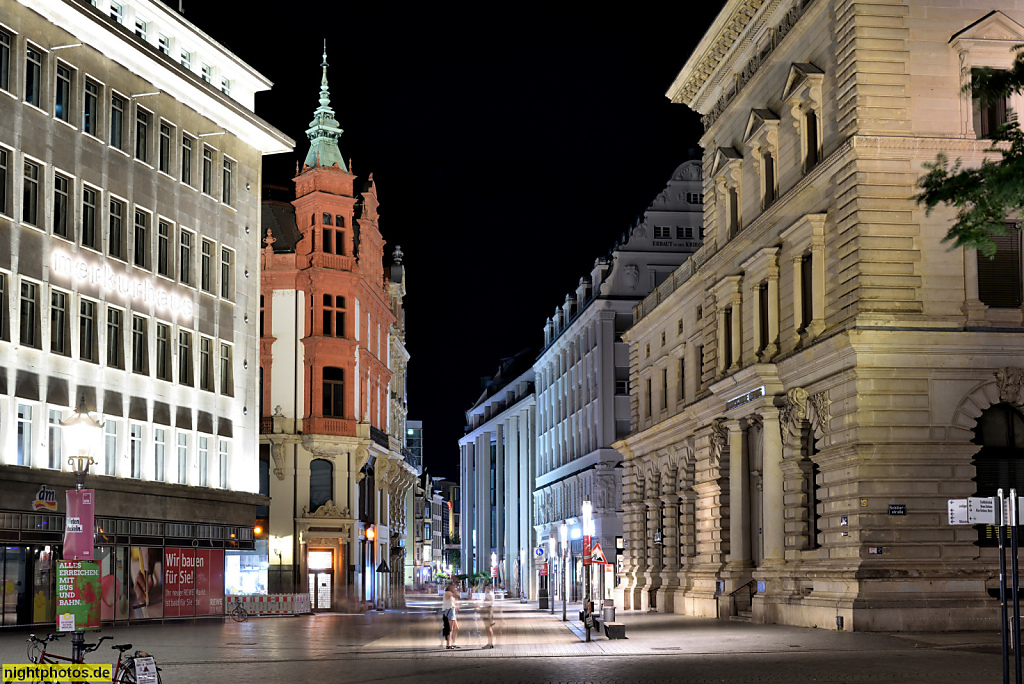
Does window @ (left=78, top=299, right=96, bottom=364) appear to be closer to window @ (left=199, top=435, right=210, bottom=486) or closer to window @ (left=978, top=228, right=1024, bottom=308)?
window @ (left=199, top=435, right=210, bottom=486)

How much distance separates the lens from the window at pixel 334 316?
228 ft

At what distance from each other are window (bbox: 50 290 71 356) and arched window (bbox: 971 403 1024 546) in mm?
28051

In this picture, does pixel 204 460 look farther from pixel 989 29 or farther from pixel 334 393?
pixel 989 29

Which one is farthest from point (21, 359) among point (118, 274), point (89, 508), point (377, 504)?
point (377, 504)

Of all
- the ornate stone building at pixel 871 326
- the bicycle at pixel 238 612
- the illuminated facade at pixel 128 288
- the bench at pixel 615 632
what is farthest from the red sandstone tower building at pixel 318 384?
the bench at pixel 615 632

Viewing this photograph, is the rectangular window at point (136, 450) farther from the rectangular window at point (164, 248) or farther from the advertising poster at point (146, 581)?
the rectangular window at point (164, 248)

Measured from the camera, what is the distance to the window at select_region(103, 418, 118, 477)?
4653 cm

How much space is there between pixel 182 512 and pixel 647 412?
25.5m

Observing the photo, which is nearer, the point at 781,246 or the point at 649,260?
the point at 781,246

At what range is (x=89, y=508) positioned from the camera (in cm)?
2773

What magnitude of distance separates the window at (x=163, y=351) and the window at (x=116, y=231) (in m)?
3.86

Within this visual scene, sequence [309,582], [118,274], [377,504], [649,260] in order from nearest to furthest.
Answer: [118,274] → [309,582] → [377,504] → [649,260]

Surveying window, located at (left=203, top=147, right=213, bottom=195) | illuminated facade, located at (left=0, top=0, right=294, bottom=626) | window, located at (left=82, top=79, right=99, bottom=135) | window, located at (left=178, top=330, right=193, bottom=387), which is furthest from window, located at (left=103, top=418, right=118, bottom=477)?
window, located at (left=203, top=147, right=213, bottom=195)

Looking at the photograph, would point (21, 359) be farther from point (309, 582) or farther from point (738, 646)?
point (309, 582)
